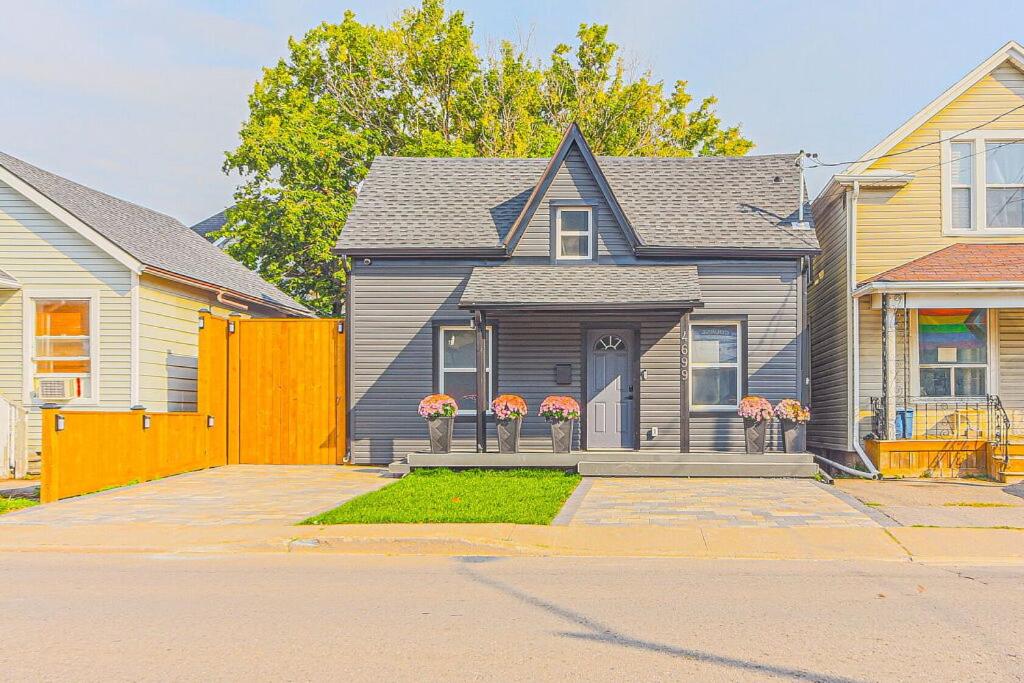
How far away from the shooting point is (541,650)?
20.8ft

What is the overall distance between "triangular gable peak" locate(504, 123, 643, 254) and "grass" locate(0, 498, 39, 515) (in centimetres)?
905

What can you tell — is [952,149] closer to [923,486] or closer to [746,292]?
[746,292]

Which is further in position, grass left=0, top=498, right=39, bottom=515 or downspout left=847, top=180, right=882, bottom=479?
downspout left=847, top=180, right=882, bottom=479

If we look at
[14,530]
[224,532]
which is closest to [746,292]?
[224,532]

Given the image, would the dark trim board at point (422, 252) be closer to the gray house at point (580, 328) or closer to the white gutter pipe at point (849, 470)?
the gray house at point (580, 328)

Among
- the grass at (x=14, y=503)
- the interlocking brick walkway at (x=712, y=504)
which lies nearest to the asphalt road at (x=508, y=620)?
the interlocking brick walkway at (x=712, y=504)

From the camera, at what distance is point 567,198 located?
19156mm

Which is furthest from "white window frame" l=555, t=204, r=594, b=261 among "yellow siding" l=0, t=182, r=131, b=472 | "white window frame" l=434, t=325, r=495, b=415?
"yellow siding" l=0, t=182, r=131, b=472

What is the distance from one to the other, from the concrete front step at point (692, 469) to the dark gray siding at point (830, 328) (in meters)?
2.82

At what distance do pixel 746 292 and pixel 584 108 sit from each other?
19.9 m

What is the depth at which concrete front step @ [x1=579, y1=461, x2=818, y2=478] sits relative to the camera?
1641 cm

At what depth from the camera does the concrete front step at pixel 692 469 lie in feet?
53.8

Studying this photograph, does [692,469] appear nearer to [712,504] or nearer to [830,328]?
[712,504]

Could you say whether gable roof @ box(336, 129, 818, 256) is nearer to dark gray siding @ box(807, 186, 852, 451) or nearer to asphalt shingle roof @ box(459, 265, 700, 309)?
asphalt shingle roof @ box(459, 265, 700, 309)
